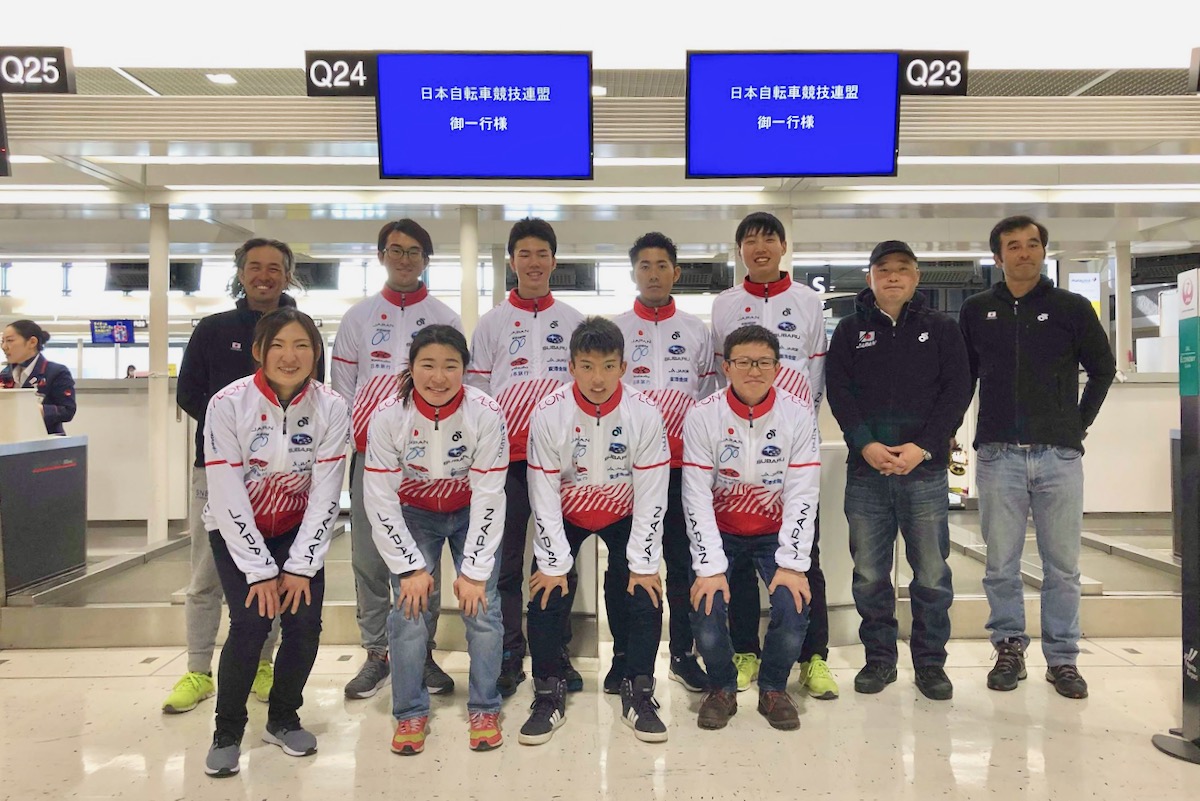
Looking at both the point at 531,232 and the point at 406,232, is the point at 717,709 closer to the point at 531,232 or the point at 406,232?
the point at 531,232

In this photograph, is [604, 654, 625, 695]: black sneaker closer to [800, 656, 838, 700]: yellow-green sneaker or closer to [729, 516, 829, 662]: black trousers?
[729, 516, 829, 662]: black trousers

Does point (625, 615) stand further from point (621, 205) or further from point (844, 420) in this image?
point (621, 205)

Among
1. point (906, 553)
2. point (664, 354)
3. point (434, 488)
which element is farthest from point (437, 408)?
point (906, 553)

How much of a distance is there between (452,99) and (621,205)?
122cm

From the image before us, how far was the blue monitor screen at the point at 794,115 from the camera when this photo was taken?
12.2 ft

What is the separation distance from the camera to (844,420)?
301 centimetres

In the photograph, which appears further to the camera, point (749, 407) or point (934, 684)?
point (934, 684)

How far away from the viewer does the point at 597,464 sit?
2701mm

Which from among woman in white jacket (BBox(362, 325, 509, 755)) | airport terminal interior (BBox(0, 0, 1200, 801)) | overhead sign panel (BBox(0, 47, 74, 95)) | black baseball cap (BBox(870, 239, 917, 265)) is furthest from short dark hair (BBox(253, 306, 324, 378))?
overhead sign panel (BBox(0, 47, 74, 95))

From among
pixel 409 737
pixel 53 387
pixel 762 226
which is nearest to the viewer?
pixel 409 737

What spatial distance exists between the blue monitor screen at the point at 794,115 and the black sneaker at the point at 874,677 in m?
2.25

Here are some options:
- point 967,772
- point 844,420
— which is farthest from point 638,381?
point 967,772

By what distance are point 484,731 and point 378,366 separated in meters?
1.41

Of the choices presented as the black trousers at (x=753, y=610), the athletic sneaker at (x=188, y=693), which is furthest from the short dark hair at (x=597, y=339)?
the athletic sneaker at (x=188, y=693)
